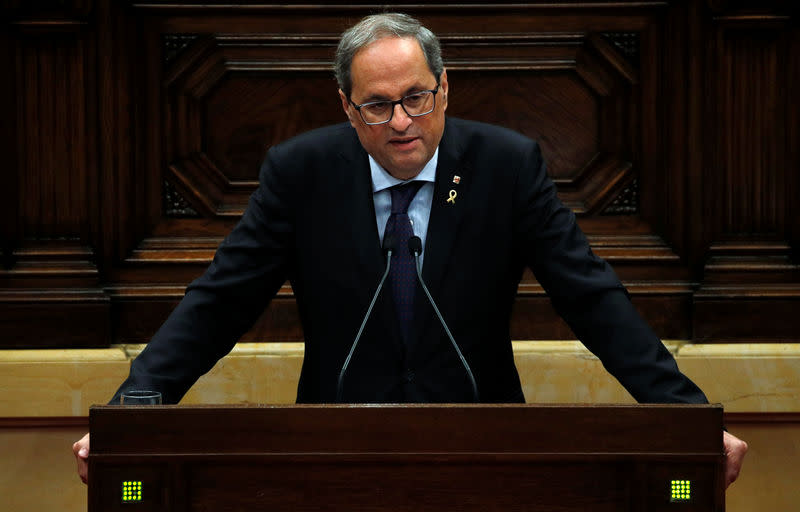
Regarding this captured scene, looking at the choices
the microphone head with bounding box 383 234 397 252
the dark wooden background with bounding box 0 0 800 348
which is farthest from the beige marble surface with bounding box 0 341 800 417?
the microphone head with bounding box 383 234 397 252

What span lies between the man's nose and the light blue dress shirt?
158mm

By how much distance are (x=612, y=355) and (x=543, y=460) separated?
0.64m

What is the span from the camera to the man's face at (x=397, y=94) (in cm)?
214

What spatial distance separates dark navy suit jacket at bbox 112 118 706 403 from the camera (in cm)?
220

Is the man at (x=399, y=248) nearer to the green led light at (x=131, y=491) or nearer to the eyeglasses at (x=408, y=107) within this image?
the eyeglasses at (x=408, y=107)

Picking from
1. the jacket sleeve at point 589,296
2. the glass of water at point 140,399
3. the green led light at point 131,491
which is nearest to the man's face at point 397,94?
the jacket sleeve at point 589,296

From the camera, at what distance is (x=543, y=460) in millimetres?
1434

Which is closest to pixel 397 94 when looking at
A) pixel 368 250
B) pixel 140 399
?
pixel 368 250

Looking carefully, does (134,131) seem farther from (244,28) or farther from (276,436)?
(276,436)

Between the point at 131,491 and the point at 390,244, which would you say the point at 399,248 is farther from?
the point at 131,491

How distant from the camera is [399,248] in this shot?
222 centimetres

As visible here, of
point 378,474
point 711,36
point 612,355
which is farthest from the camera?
point 711,36

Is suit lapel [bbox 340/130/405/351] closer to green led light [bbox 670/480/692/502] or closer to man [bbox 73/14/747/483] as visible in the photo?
man [bbox 73/14/747/483]

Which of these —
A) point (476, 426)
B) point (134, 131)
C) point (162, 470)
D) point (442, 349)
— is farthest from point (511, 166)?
point (134, 131)
